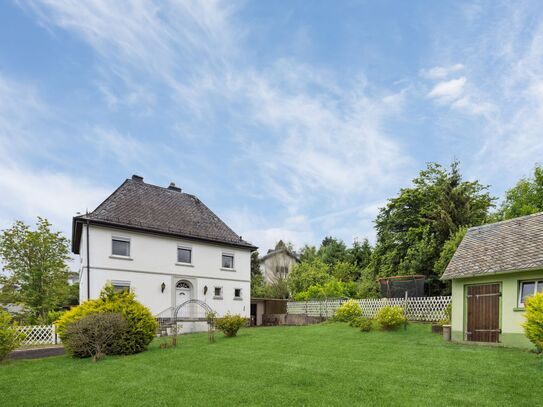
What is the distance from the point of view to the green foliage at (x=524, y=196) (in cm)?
3438

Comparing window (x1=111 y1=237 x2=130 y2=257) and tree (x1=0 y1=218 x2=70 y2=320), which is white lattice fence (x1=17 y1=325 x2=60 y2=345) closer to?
window (x1=111 y1=237 x2=130 y2=257)

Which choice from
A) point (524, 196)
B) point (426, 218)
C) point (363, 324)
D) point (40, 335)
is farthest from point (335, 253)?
point (40, 335)

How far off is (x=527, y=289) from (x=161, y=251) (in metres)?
18.7

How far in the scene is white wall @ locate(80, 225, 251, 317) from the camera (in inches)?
848

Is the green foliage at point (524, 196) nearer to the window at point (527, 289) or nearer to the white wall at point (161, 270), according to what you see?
the white wall at point (161, 270)

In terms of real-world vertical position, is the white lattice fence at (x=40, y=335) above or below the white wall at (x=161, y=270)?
below

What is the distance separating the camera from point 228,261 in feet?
90.6

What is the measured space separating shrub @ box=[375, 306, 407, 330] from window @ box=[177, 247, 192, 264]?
1329 centimetres

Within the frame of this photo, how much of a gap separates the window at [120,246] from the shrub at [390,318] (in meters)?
A: 14.2

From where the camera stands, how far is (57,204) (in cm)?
1802

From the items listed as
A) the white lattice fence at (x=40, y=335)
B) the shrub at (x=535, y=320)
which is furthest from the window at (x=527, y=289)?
the white lattice fence at (x=40, y=335)

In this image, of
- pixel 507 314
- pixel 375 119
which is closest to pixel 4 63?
pixel 375 119

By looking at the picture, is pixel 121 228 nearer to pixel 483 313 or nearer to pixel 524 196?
Result: pixel 483 313

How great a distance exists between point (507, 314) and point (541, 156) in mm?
28610
